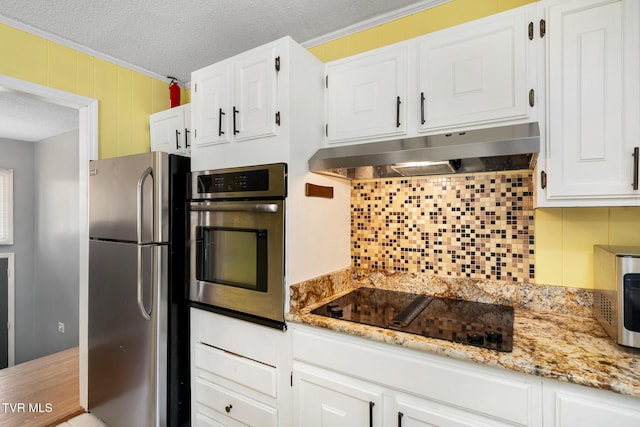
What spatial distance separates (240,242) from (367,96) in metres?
1.00

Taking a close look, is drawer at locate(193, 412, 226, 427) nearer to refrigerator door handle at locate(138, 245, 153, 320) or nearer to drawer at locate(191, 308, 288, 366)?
drawer at locate(191, 308, 288, 366)

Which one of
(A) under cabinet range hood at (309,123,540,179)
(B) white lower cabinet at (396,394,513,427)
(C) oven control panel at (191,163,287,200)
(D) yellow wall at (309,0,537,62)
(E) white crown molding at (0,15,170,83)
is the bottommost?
(B) white lower cabinet at (396,394,513,427)

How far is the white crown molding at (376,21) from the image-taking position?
71.2 inches

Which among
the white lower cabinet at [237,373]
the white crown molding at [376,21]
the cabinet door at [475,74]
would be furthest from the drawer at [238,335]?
the white crown molding at [376,21]

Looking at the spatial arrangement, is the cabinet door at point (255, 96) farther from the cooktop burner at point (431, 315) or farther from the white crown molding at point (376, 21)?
the cooktop burner at point (431, 315)

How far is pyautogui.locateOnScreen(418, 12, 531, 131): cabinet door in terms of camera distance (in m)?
1.32

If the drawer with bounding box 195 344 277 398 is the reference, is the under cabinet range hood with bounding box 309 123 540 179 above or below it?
above

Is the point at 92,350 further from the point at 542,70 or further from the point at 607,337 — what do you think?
the point at 542,70

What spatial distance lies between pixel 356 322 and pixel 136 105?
243cm

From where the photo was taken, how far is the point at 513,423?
3.50 ft

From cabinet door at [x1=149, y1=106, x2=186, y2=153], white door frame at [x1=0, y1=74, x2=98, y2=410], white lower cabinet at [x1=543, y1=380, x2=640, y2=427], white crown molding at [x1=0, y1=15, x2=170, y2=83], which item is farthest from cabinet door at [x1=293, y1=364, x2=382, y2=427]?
white crown molding at [x1=0, y1=15, x2=170, y2=83]

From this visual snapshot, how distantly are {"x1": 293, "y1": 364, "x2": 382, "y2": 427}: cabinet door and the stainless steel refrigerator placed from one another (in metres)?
0.83

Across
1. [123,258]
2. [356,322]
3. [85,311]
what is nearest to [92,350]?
[85,311]

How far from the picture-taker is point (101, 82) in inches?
93.1
